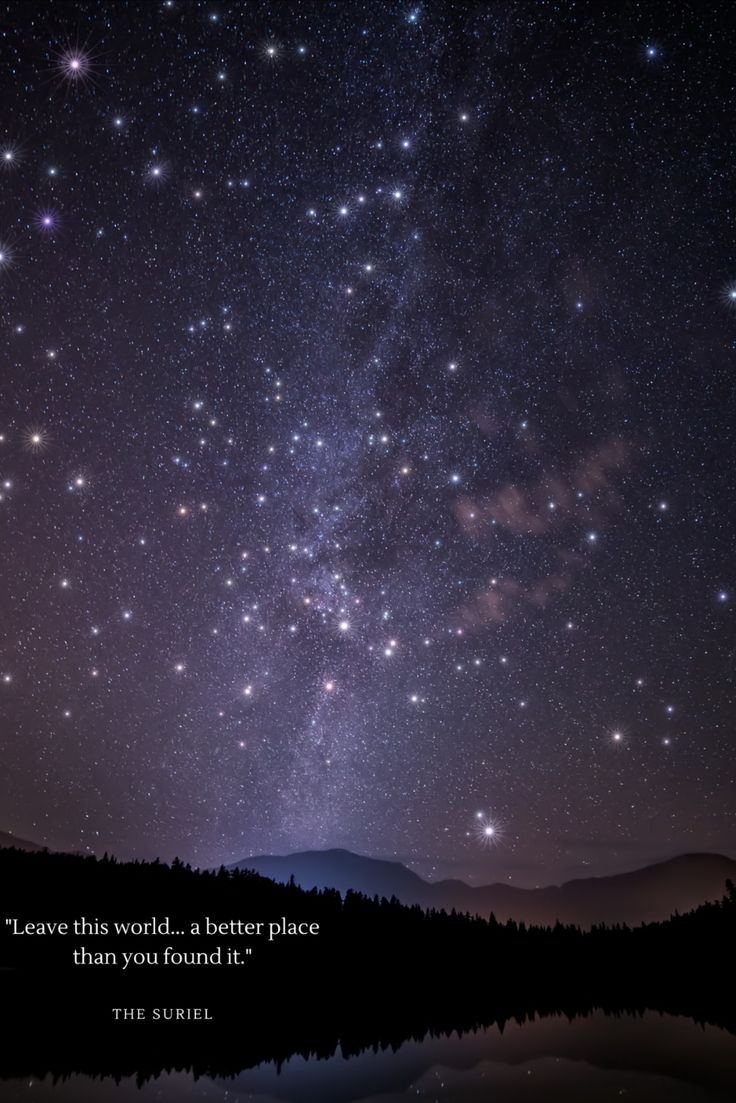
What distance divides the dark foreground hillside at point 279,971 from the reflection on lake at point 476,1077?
5.28 feet

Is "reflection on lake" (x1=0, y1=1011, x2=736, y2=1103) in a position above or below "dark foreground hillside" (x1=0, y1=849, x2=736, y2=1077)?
above

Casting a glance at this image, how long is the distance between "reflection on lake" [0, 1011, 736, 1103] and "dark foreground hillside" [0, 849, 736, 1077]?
5.28 ft

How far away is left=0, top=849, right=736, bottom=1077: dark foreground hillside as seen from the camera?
18.3m

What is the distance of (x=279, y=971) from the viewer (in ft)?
154

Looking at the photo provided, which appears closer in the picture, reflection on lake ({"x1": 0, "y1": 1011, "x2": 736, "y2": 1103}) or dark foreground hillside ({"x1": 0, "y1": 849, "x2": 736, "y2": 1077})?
reflection on lake ({"x1": 0, "y1": 1011, "x2": 736, "y2": 1103})

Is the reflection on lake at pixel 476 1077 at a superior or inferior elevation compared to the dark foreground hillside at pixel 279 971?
superior

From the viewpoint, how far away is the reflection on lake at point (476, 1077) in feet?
37.4

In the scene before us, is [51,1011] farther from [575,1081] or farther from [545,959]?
[545,959]

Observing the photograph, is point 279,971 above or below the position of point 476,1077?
below

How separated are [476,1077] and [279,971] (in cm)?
3986

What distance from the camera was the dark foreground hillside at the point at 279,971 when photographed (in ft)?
60.0

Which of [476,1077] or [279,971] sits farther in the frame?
[279,971]

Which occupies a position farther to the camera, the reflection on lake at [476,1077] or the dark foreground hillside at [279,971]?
the dark foreground hillside at [279,971]

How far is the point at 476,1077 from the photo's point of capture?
13523mm
